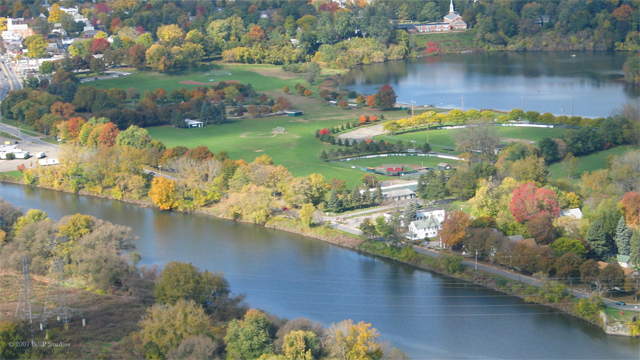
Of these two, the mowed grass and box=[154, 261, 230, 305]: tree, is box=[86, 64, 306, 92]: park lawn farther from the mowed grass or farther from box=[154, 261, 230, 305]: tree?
box=[154, 261, 230, 305]: tree

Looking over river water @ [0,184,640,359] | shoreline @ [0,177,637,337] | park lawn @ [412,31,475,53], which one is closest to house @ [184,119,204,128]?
shoreline @ [0,177,637,337]

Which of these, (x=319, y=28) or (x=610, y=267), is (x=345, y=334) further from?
(x=319, y=28)

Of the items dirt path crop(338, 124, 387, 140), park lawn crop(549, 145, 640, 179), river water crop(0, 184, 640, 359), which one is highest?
dirt path crop(338, 124, 387, 140)

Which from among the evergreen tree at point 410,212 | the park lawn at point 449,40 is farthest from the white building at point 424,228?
the park lawn at point 449,40

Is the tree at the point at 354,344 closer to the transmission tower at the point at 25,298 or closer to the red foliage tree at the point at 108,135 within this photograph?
the transmission tower at the point at 25,298

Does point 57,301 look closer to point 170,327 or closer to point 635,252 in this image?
point 170,327

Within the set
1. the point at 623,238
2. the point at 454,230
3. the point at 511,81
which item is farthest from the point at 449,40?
the point at 623,238

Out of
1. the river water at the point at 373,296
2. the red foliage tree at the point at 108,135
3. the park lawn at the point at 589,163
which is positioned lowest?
the river water at the point at 373,296
